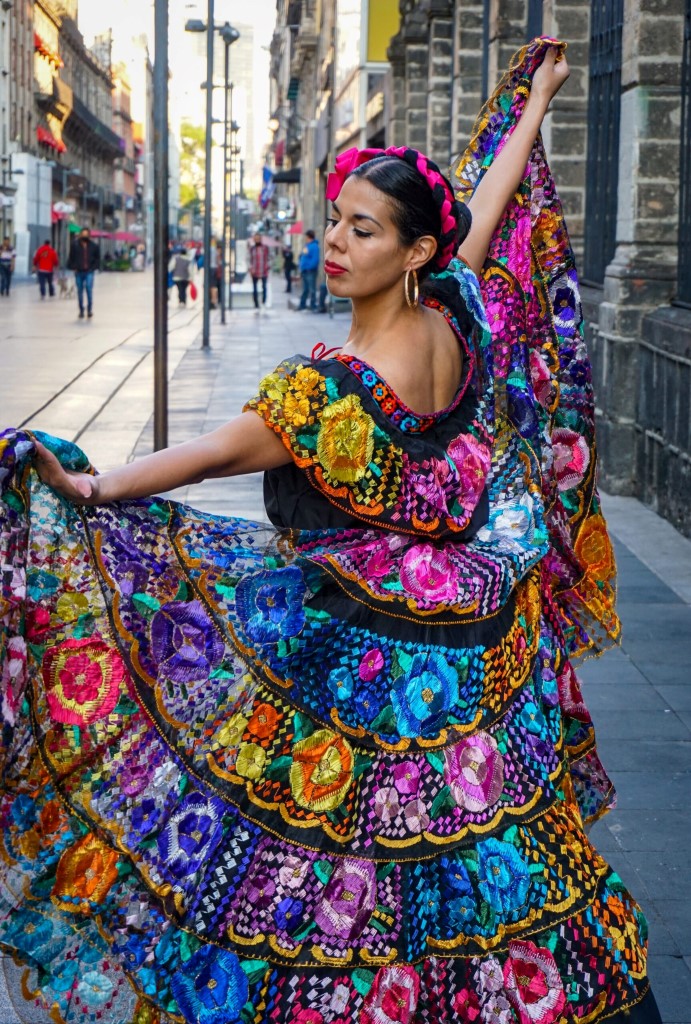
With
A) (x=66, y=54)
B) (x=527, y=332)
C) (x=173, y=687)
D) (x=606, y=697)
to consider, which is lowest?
(x=606, y=697)

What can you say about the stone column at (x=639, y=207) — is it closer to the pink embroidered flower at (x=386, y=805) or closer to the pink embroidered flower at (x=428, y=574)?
the pink embroidered flower at (x=428, y=574)

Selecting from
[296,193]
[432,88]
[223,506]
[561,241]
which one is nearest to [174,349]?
[432,88]

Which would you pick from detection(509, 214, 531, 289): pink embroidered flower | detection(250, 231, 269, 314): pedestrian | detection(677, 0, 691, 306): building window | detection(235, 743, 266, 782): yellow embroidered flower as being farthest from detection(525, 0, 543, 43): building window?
detection(250, 231, 269, 314): pedestrian

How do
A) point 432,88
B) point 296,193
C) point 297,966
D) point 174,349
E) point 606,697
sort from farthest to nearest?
point 296,193
point 174,349
point 432,88
point 606,697
point 297,966

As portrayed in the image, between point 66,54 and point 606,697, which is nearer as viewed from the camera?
point 606,697

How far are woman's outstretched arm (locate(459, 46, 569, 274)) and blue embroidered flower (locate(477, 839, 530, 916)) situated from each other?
4.36 feet

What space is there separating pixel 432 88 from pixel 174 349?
5.57 metres

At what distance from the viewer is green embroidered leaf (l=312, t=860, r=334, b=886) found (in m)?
2.67

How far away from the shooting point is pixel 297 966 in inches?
105

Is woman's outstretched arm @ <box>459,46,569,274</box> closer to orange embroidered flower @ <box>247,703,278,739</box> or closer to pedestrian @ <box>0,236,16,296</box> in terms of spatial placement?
orange embroidered flower @ <box>247,703,278,739</box>

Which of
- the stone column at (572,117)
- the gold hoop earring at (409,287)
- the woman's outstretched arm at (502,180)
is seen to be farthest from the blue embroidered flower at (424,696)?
the stone column at (572,117)

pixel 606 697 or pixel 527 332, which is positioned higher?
pixel 527 332

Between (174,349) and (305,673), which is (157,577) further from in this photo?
(174,349)

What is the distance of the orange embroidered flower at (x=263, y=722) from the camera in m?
2.72
